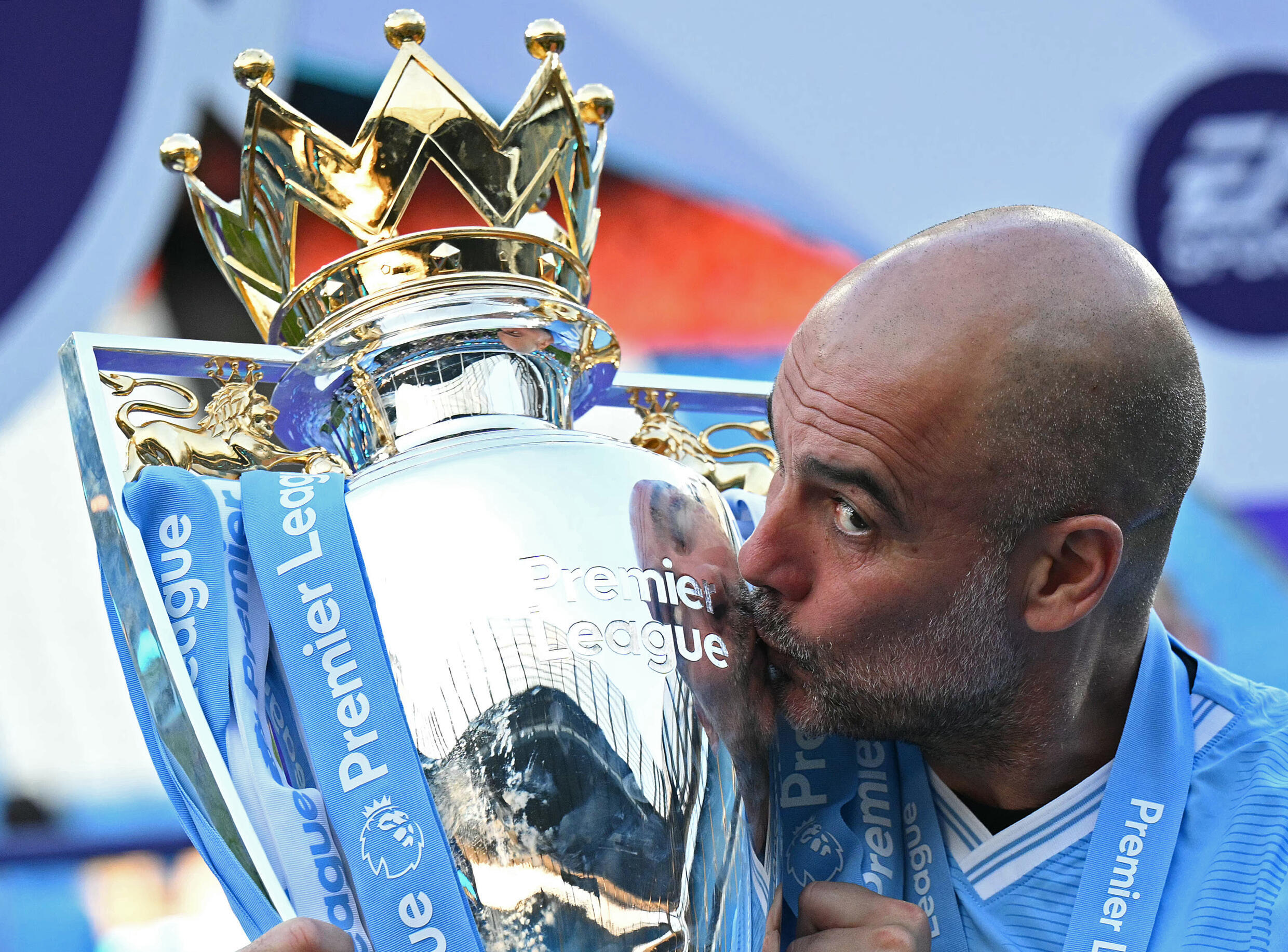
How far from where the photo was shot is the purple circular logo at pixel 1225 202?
294cm

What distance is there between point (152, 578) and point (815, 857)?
0.56 m

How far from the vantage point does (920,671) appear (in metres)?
1.10

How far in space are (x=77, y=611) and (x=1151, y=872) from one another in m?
1.97

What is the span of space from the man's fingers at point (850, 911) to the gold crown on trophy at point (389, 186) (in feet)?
1.64

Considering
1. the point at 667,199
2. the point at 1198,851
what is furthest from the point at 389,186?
the point at 667,199

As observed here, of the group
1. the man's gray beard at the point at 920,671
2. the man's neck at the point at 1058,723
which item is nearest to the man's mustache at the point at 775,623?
the man's gray beard at the point at 920,671

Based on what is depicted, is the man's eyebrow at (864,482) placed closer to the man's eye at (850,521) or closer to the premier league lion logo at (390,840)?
the man's eye at (850,521)

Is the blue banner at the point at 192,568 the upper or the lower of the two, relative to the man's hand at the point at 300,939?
upper

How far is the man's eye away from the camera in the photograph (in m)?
1.07

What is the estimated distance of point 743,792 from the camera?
976 millimetres

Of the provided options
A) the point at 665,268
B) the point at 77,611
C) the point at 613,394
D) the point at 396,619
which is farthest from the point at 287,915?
the point at 665,268

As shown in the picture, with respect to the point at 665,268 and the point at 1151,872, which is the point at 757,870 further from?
the point at 665,268

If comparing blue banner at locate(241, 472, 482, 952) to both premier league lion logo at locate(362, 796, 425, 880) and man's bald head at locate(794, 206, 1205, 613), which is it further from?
man's bald head at locate(794, 206, 1205, 613)

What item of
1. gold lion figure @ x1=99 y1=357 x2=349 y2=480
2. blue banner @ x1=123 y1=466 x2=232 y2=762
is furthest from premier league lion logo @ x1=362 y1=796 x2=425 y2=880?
gold lion figure @ x1=99 y1=357 x2=349 y2=480
